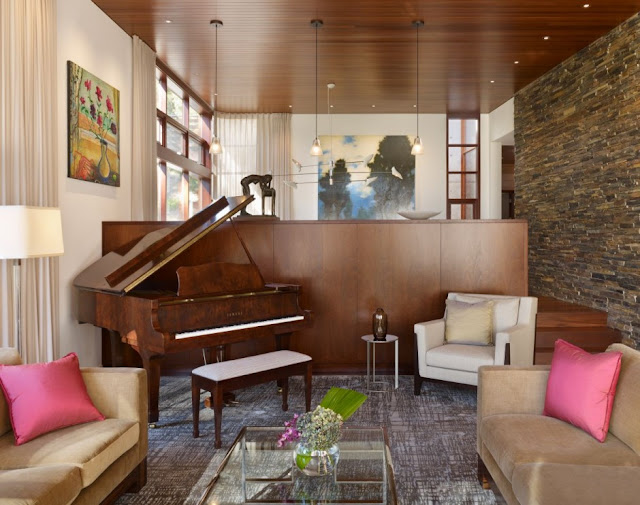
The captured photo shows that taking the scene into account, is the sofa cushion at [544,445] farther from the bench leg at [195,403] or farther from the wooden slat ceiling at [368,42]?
the wooden slat ceiling at [368,42]

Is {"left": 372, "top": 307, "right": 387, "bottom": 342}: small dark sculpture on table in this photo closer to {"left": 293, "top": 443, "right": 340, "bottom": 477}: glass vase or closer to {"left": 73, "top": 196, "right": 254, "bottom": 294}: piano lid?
{"left": 73, "top": 196, "right": 254, "bottom": 294}: piano lid

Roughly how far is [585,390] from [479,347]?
7.16 feet

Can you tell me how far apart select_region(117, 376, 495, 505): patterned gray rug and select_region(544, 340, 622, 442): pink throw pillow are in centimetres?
64

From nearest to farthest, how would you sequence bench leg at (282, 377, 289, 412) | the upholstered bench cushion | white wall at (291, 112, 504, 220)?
the upholstered bench cushion → bench leg at (282, 377, 289, 412) → white wall at (291, 112, 504, 220)

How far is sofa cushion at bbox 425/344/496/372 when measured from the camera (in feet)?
15.1

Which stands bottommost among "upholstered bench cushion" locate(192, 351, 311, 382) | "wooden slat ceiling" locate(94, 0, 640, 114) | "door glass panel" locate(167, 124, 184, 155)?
"upholstered bench cushion" locate(192, 351, 311, 382)

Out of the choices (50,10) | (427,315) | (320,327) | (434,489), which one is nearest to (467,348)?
(427,315)

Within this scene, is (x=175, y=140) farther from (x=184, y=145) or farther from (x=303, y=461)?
(x=303, y=461)

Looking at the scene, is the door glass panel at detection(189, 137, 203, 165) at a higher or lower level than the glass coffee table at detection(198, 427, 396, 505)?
higher

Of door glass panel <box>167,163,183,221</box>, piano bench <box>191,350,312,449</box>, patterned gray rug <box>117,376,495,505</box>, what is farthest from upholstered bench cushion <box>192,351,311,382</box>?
door glass panel <box>167,163,183,221</box>

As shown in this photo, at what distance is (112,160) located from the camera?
5.61 meters

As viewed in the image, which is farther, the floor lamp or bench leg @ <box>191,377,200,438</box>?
bench leg @ <box>191,377,200,438</box>

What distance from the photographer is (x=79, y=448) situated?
2.50m

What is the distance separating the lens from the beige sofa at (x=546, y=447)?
211 cm
